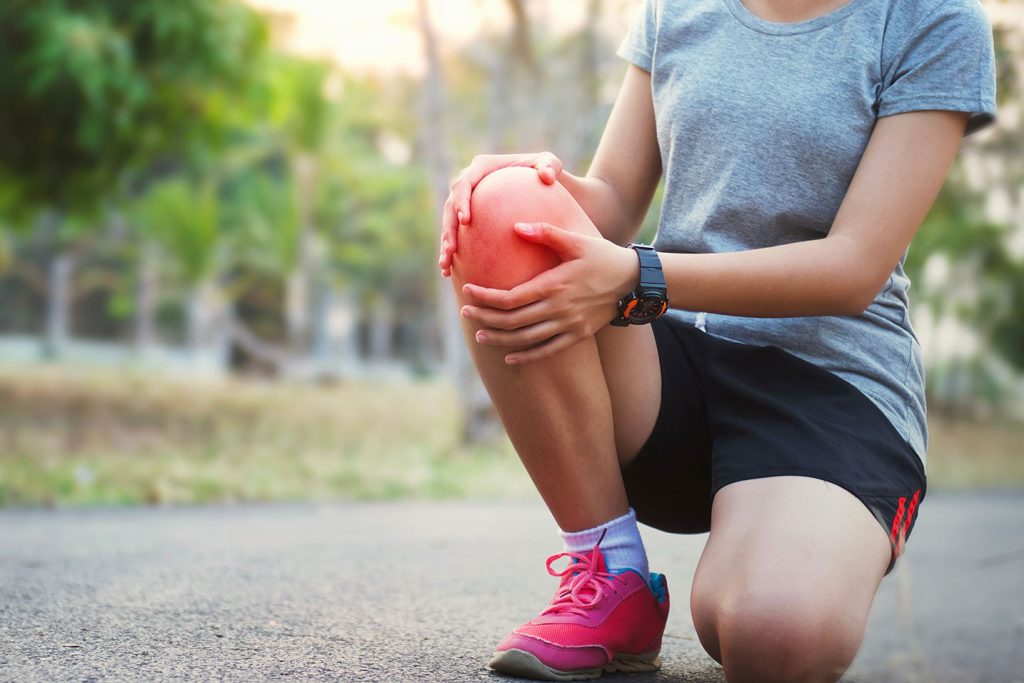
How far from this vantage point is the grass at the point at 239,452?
5199 millimetres

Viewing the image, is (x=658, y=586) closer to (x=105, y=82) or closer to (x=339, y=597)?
(x=339, y=597)

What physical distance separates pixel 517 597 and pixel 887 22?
4.99 feet

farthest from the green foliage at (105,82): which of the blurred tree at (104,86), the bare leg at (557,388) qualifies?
the bare leg at (557,388)

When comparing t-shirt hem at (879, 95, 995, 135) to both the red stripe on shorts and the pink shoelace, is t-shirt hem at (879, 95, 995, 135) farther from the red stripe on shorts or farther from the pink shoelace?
the pink shoelace

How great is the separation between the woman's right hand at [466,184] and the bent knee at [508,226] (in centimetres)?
1

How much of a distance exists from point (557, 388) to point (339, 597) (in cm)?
98

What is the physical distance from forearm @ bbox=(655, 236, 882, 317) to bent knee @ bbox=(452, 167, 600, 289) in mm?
168

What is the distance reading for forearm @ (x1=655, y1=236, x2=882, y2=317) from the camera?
1.57 m

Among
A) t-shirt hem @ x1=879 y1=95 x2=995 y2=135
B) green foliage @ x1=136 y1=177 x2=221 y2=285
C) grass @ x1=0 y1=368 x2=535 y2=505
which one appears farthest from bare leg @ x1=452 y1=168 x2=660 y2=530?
green foliage @ x1=136 y1=177 x2=221 y2=285

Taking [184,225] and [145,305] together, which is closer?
[184,225]

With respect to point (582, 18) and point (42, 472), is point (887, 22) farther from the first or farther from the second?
point (582, 18)

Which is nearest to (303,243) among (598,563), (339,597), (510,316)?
(339,597)

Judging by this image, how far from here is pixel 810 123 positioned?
1743mm

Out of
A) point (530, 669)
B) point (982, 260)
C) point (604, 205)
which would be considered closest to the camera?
point (530, 669)
